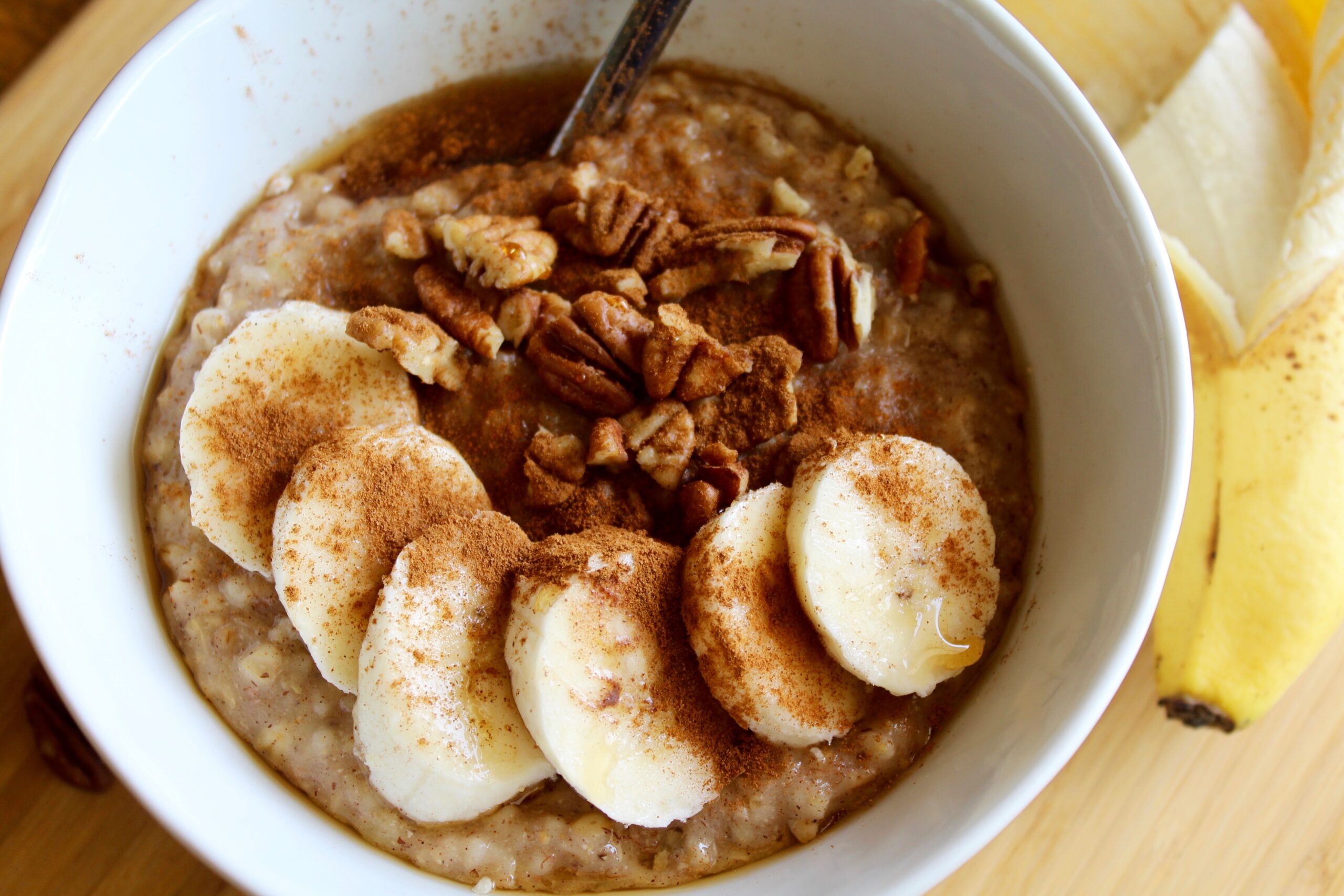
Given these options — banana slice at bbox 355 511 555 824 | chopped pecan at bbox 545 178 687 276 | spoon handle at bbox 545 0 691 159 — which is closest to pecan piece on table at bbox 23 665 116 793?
banana slice at bbox 355 511 555 824

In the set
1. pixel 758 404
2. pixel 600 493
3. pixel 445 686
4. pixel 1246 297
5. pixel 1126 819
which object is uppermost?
pixel 1246 297

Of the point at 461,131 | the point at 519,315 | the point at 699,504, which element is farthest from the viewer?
the point at 461,131

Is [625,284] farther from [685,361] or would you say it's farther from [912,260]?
[912,260]

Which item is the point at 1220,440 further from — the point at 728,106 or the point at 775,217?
the point at 728,106

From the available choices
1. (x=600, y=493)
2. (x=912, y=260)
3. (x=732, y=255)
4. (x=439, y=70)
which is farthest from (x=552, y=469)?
(x=439, y=70)

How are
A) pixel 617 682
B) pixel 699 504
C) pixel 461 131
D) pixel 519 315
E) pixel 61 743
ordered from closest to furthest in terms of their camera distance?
pixel 617 682 → pixel 699 504 → pixel 519 315 → pixel 61 743 → pixel 461 131

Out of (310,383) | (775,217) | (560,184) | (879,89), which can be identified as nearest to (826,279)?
(775,217)

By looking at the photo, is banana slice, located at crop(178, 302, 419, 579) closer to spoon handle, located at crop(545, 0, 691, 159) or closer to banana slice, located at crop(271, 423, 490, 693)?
banana slice, located at crop(271, 423, 490, 693)
